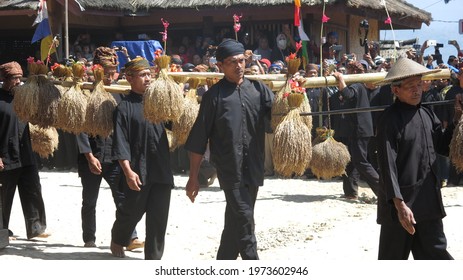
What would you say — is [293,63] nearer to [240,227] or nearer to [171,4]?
[240,227]

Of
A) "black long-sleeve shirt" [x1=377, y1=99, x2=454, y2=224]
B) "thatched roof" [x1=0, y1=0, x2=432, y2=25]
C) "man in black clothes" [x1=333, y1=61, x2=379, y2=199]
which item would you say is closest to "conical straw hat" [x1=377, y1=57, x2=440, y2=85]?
"black long-sleeve shirt" [x1=377, y1=99, x2=454, y2=224]

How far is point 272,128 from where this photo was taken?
7734 millimetres

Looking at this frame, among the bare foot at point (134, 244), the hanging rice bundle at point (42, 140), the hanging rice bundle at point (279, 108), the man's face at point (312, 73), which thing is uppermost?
the hanging rice bundle at point (279, 108)

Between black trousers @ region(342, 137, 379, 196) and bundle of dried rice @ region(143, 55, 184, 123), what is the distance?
15.8 ft

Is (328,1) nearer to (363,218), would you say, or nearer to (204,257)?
(363,218)

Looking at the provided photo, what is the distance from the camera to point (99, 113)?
8.36 metres

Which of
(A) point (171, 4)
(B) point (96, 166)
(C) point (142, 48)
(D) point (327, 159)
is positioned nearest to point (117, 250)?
(B) point (96, 166)

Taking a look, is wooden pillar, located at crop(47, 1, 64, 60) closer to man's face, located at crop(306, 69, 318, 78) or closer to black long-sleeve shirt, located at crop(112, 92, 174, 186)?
man's face, located at crop(306, 69, 318, 78)

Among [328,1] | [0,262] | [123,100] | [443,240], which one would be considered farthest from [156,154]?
[328,1]

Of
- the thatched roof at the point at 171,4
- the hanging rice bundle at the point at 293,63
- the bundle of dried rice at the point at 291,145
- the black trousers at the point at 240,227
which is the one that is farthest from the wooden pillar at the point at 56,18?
the black trousers at the point at 240,227

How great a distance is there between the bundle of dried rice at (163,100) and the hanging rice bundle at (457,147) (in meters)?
2.50

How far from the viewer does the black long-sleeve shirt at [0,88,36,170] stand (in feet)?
30.7

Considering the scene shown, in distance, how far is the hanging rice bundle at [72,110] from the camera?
8422 mm

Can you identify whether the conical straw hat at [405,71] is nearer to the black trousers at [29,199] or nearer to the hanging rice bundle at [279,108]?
the hanging rice bundle at [279,108]
